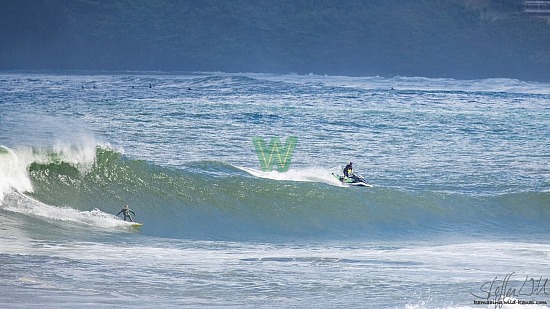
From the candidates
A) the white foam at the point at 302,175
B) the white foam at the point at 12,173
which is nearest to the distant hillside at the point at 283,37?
the white foam at the point at 302,175

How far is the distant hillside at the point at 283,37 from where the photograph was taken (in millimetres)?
85375

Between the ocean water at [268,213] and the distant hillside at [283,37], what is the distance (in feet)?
172

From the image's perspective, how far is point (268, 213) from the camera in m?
17.0

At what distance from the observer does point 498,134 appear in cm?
2977

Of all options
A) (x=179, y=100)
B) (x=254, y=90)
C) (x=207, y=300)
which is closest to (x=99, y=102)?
(x=179, y=100)

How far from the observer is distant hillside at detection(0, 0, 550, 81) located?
8538 cm

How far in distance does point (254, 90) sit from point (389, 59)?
39.4 metres

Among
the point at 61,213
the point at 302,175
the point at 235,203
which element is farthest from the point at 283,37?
the point at 61,213

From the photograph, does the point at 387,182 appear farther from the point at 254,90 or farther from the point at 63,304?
the point at 254,90

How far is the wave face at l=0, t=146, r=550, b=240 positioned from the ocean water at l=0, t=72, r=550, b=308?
4 cm

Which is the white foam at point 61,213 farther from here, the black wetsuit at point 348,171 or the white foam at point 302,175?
the black wetsuit at point 348,171

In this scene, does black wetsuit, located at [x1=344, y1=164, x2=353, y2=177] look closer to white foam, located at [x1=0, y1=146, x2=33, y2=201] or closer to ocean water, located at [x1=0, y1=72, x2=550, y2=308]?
ocean water, located at [x1=0, y1=72, x2=550, y2=308]

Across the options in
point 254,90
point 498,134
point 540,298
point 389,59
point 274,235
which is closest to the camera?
point 540,298

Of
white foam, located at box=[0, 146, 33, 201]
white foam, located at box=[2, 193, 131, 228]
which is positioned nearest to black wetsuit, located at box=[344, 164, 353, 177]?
white foam, located at box=[2, 193, 131, 228]
